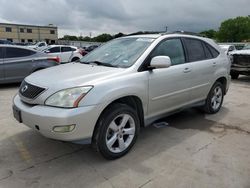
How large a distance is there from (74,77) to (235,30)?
328 feet

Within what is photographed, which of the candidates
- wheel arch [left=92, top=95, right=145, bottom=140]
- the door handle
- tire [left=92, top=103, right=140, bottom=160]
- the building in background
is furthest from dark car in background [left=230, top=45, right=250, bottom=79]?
the building in background

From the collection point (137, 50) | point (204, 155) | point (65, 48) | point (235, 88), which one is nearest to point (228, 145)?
point (204, 155)

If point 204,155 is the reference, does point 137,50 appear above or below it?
above

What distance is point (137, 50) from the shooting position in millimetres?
3721

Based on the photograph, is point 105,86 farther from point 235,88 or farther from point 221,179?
point 235,88

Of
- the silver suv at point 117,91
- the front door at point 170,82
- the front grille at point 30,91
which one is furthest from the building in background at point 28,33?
the front grille at point 30,91

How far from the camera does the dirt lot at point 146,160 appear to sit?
2805 mm

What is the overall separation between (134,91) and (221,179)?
→ 4.90 feet

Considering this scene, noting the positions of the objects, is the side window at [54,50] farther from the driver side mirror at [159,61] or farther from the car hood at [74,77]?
the driver side mirror at [159,61]

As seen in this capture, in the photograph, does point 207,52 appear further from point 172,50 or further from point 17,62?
point 17,62

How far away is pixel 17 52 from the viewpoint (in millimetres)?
8094

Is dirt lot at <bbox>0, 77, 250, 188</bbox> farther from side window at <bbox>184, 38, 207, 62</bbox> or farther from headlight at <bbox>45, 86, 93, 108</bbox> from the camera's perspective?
side window at <bbox>184, 38, 207, 62</bbox>

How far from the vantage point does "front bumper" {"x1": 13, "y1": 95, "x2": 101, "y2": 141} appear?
2.72 meters

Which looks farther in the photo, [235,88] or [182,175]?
[235,88]
